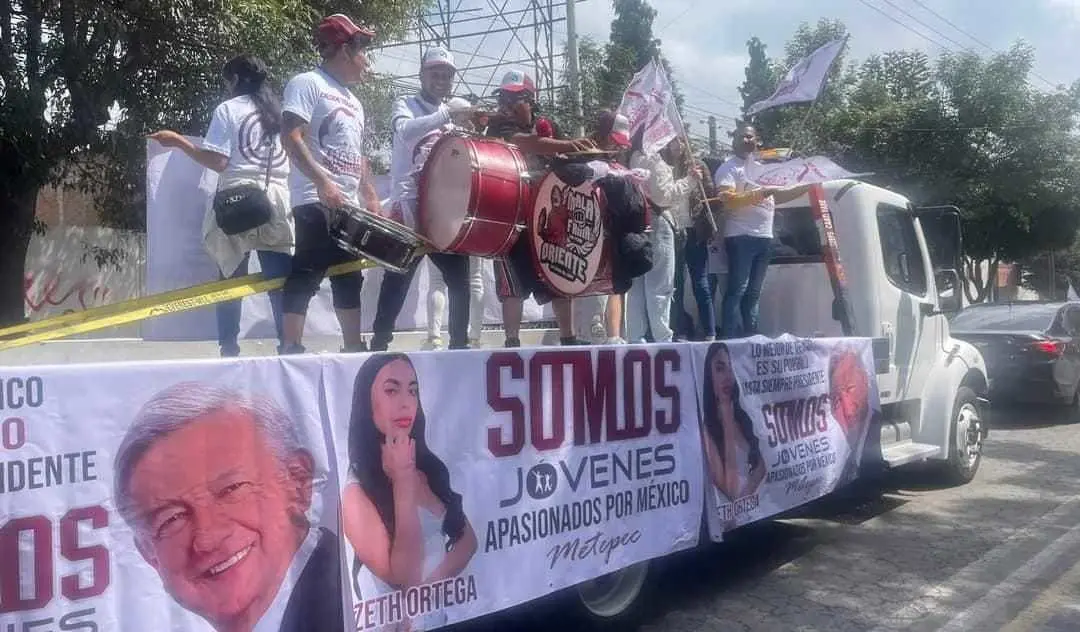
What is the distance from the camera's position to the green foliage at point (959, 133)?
848 inches

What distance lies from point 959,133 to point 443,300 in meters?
18.9

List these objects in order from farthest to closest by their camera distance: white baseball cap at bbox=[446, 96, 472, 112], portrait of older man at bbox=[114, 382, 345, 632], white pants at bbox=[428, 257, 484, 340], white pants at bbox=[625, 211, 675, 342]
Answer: white pants at bbox=[625, 211, 675, 342] < white pants at bbox=[428, 257, 484, 340] < white baseball cap at bbox=[446, 96, 472, 112] < portrait of older man at bbox=[114, 382, 345, 632]

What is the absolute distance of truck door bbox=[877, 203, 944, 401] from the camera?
7.39m

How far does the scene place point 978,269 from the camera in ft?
96.3

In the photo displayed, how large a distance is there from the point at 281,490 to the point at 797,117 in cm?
2156

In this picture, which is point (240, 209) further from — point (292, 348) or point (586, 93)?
point (586, 93)

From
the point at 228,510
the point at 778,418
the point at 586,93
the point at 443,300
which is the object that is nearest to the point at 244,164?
the point at 443,300

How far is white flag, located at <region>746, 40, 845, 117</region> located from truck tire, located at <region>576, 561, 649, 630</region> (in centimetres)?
416

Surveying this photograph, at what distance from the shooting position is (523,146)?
5.00 meters

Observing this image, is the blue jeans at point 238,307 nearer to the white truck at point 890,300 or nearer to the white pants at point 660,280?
the white pants at point 660,280

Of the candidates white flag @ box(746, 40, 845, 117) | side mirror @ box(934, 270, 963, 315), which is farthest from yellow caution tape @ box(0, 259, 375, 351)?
side mirror @ box(934, 270, 963, 315)

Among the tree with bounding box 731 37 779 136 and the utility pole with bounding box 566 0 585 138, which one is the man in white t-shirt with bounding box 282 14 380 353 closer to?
the utility pole with bounding box 566 0 585 138

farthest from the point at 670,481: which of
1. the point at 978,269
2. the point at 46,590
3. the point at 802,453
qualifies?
the point at 978,269

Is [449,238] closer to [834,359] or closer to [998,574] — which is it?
[834,359]
